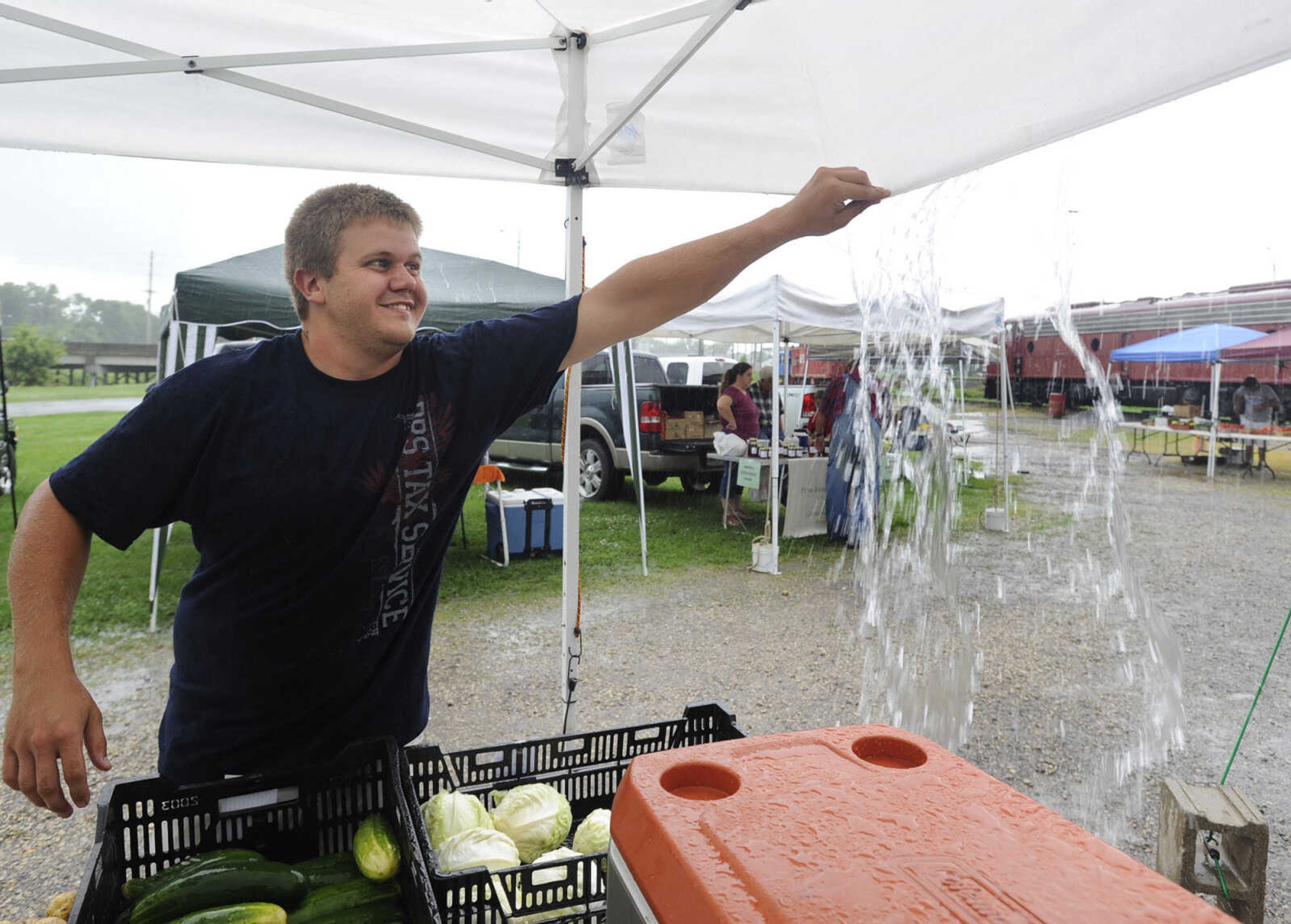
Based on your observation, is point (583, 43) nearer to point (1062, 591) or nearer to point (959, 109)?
point (959, 109)

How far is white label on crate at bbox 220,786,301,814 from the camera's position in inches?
55.2

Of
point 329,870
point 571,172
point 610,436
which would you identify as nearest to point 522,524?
point 610,436

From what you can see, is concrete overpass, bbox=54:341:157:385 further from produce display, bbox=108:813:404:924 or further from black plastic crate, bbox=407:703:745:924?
produce display, bbox=108:813:404:924

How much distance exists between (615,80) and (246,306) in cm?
436

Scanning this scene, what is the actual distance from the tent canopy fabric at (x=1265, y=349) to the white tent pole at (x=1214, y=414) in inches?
36.1

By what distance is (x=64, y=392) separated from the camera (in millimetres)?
31438

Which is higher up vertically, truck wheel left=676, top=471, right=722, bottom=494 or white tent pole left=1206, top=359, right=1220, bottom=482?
white tent pole left=1206, top=359, right=1220, bottom=482

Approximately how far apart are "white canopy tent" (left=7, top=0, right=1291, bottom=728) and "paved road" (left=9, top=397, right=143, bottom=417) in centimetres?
3077

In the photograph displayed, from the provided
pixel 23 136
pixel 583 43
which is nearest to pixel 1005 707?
pixel 583 43

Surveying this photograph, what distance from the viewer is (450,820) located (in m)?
1.58

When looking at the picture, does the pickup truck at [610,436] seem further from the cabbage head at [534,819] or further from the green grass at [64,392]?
the green grass at [64,392]

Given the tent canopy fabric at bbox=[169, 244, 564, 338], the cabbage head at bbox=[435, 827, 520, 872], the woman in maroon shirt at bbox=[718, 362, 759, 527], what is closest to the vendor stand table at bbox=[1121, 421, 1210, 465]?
the woman in maroon shirt at bbox=[718, 362, 759, 527]

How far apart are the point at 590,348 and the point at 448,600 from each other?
535cm

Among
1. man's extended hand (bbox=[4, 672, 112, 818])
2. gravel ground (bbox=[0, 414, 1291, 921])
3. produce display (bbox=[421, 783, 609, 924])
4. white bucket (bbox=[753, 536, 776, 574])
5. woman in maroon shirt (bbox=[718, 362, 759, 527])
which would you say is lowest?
gravel ground (bbox=[0, 414, 1291, 921])
